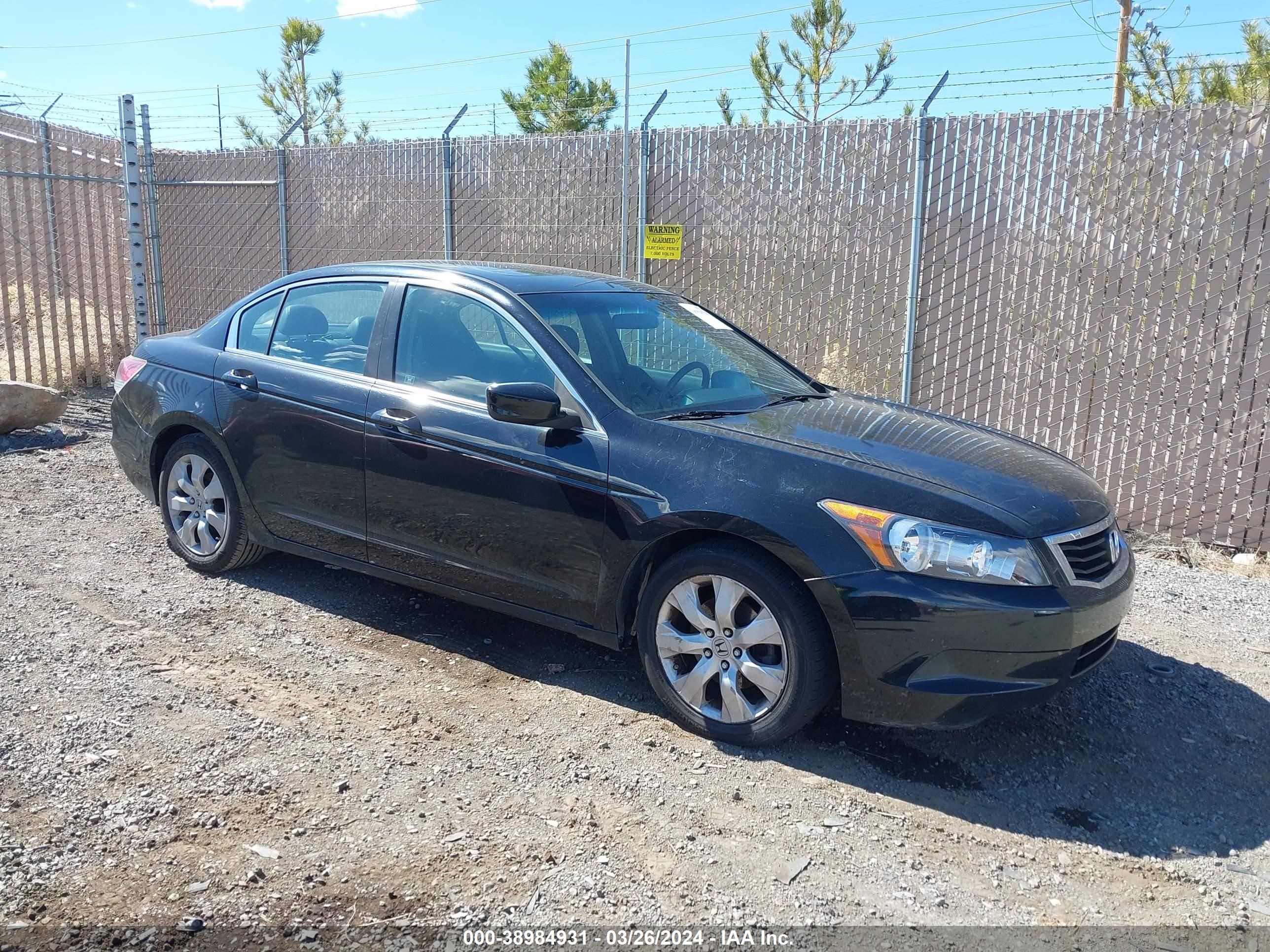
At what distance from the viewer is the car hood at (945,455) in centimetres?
368

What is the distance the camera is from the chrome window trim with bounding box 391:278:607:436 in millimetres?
4141

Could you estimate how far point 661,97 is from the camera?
8.61 m

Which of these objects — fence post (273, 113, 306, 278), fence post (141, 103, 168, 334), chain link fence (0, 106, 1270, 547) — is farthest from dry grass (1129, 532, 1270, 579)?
fence post (141, 103, 168, 334)

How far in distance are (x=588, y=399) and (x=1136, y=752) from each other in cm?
250

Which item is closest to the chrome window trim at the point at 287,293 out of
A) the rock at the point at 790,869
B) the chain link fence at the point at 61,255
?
the rock at the point at 790,869

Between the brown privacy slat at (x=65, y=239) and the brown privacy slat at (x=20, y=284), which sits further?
the brown privacy slat at (x=65, y=239)

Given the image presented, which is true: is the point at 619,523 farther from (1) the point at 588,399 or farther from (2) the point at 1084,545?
(2) the point at 1084,545

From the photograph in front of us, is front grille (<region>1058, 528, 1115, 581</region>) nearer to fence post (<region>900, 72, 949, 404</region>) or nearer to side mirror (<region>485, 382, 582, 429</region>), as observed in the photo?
side mirror (<region>485, 382, 582, 429</region>)

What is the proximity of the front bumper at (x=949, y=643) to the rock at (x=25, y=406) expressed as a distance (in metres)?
7.85

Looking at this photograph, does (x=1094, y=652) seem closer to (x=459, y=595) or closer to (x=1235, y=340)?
(x=459, y=595)

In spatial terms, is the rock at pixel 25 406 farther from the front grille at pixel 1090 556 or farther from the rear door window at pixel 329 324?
the front grille at pixel 1090 556

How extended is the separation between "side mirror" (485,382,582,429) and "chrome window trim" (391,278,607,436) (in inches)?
2.5

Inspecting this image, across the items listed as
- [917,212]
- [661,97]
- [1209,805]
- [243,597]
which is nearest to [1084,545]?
[1209,805]

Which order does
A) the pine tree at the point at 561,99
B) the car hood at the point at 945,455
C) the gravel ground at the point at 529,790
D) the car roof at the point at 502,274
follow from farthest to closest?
1. the pine tree at the point at 561,99
2. the car roof at the point at 502,274
3. the car hood at the point at 945,455
4. the gravel ground at the point at 529,790
